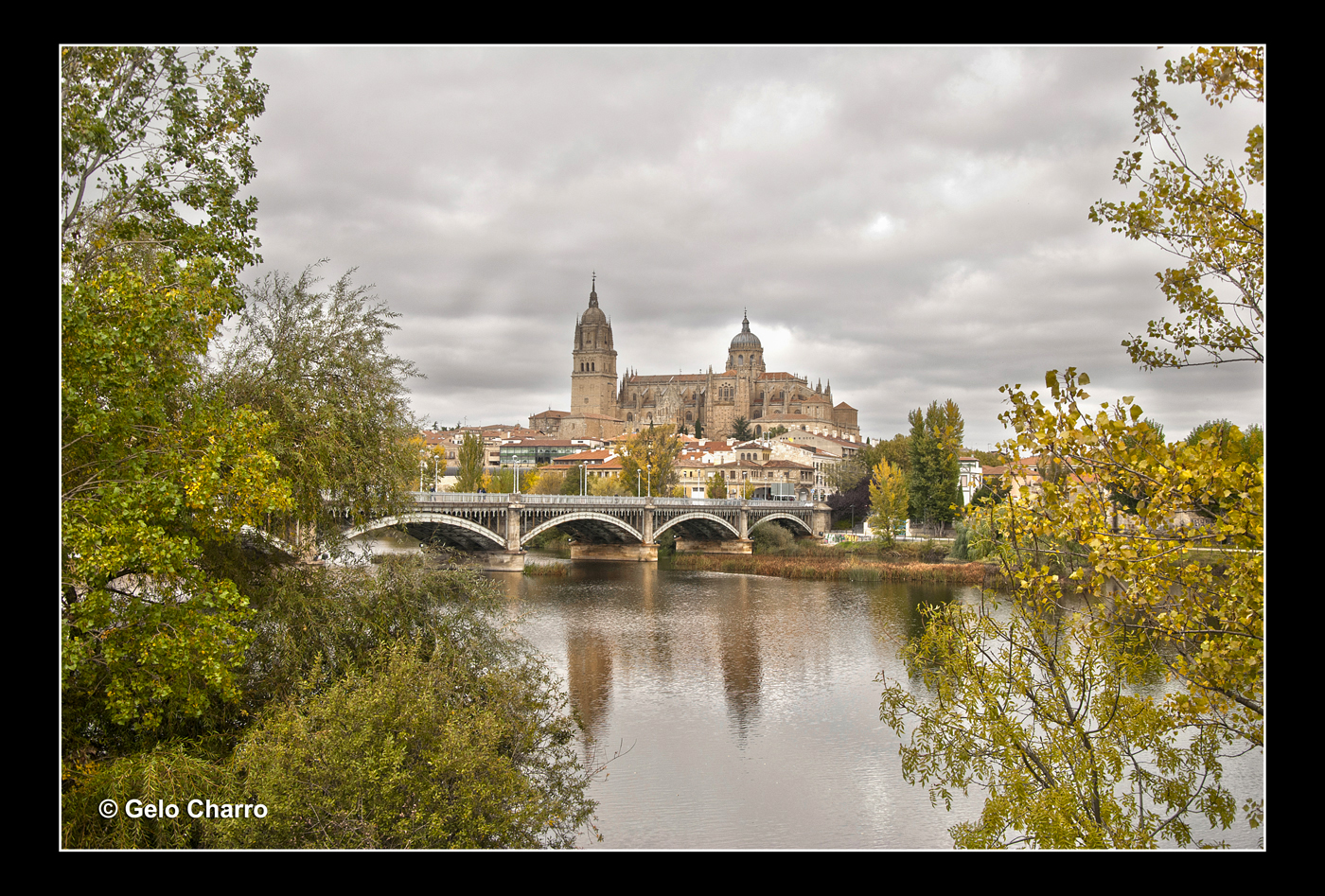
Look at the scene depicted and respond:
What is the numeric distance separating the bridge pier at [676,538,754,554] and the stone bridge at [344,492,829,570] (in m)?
0.05

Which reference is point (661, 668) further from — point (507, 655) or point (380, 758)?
point (380, 758)

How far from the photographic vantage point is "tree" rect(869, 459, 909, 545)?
135 ft

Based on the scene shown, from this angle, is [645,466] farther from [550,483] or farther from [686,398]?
[686,398]

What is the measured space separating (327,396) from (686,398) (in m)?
114

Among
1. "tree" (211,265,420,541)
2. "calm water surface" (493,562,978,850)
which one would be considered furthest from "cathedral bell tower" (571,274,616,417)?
"tree" (211,265,420,541)

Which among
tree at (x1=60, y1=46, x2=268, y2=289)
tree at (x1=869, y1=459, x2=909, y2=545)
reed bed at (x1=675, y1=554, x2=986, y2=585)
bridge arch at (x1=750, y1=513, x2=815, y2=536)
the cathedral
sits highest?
the cathedral

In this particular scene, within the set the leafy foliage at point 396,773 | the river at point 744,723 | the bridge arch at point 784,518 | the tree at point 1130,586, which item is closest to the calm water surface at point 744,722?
the river at point 744,723

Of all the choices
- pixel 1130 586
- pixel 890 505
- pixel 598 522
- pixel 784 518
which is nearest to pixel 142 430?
pixel 1130 586

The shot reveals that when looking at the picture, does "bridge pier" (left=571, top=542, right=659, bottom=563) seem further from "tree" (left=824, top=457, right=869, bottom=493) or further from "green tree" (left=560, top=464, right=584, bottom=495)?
"tree" (left=824, top=457, right=869, bottom=493)

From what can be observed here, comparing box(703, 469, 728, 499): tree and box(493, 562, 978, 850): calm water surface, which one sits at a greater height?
box(703, 469, 728, 499): tree

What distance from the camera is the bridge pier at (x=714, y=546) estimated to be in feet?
149

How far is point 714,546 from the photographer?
153ft
